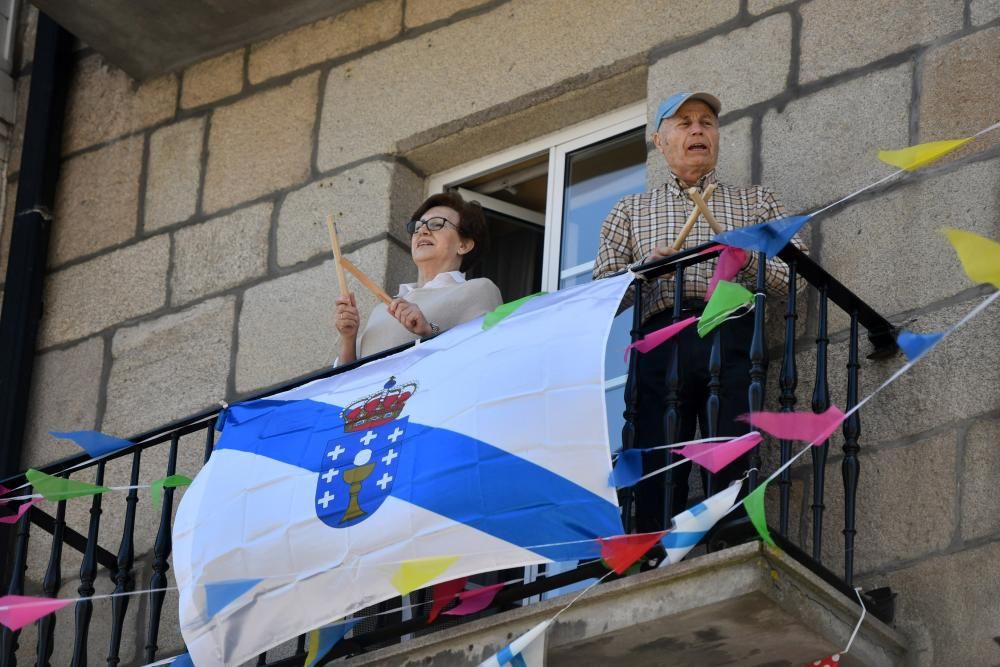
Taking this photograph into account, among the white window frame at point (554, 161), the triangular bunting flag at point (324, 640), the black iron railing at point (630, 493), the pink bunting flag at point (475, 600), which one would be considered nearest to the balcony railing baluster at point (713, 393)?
the black iron railing at point (630, 493)

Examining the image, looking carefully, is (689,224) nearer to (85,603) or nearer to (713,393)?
(713,393)

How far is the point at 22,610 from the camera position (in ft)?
17.7

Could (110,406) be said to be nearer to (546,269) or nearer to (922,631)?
(546,269)

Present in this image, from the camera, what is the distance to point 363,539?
491 cm

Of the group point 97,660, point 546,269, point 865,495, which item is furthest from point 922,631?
point 97,660

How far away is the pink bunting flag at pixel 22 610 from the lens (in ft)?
17.7

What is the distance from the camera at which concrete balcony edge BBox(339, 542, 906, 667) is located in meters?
4.47

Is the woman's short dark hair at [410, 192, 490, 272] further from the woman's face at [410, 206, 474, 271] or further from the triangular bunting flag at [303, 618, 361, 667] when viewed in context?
the triangular bunting flag at [303, 618, 361, 667]

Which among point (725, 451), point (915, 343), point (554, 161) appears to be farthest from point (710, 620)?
point (554, 161)

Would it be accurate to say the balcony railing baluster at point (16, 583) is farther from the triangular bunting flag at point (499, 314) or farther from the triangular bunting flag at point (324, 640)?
the triangular bunting flag at point (499, 314)

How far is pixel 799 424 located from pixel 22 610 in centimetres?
213

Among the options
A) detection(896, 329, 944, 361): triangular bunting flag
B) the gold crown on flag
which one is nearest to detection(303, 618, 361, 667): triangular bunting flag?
the gold crown on flag

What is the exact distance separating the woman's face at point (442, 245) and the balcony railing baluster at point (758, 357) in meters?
1.14

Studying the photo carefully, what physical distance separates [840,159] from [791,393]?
99 centimetres
